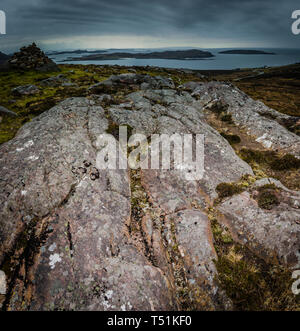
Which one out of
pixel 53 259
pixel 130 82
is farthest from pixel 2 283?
pixel 130 82

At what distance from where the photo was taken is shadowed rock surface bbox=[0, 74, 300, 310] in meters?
7.48

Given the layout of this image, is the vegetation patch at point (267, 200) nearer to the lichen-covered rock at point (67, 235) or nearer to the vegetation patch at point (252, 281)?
the vegetation patch at point (252, 281)

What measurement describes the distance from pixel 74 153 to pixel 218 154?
12.3m

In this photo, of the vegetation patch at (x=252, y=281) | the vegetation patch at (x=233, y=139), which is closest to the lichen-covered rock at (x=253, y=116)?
the vegetation patch at (x=233, y=139)

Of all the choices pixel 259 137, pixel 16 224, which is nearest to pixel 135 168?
pixel 16 224

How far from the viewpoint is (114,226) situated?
9.53 m

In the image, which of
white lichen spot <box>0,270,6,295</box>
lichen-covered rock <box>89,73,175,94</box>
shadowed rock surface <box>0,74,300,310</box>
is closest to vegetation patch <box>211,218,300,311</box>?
shadowed rock surface <box>0,74,300,310</box>

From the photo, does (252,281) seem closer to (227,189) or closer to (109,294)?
(227,189)

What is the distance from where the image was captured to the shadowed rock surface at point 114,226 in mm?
7477
